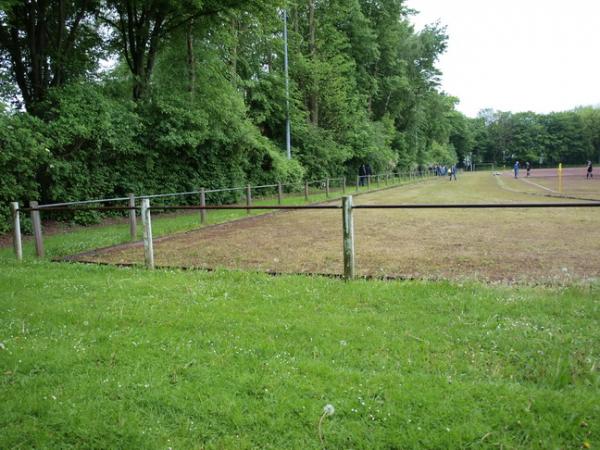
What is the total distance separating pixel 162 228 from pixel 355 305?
30.2 ft

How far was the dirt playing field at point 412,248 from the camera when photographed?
701cm

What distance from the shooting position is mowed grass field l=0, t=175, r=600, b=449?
2707 mm

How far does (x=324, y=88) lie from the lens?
32.3 metres

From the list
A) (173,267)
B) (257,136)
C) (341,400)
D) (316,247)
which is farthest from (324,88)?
(341,400)

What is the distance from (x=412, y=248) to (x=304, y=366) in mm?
5956

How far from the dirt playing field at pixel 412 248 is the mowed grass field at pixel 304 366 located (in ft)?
4.30

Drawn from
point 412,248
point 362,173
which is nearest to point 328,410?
point 412,248

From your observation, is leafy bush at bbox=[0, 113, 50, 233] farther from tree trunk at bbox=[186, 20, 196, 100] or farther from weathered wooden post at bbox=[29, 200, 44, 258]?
tree trunk at bbox=[186, 20, 196, 100]

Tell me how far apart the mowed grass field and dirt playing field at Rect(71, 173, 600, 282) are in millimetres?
1311

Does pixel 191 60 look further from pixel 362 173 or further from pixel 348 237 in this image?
pixel 362 173

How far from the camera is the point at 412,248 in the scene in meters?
8.98

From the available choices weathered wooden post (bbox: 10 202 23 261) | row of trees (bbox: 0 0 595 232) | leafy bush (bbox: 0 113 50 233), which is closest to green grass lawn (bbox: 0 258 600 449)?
weathered wooden post (bbox: 10 202 23 261)

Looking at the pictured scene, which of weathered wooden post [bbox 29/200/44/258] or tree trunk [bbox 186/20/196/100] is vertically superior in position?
tree trunk [bbox 186/20/196/100]

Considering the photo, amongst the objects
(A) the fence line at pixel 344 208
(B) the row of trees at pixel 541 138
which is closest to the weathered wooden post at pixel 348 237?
(A) the fence line at pixel 344 208
